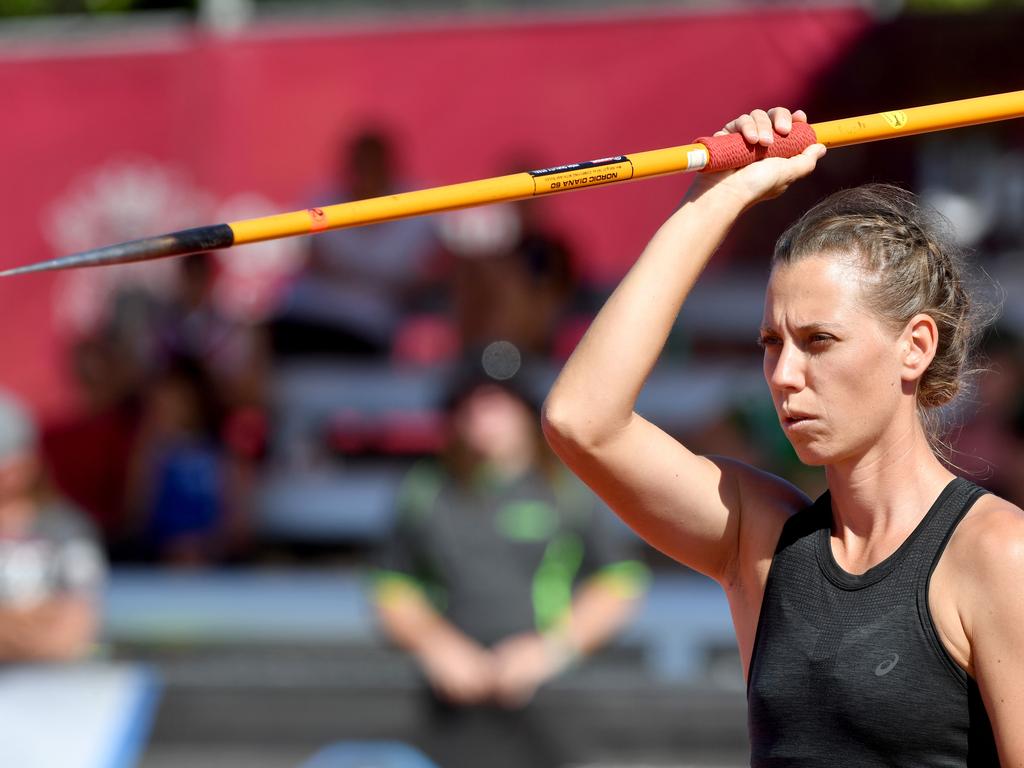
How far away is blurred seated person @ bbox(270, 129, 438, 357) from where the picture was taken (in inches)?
292

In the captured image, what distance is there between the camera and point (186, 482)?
705 centimetres

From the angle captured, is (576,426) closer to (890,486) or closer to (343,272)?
(890,486)

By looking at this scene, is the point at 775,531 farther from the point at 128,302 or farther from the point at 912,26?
the point at 128,302

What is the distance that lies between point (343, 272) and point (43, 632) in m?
2.51

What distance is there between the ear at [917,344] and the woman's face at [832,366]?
0.02m

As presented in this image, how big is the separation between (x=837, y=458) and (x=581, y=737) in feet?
9.76

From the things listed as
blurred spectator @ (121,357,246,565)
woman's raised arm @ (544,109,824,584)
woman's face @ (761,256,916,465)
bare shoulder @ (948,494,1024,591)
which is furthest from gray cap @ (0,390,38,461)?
bare shoulder @ (948,494,1024,591)

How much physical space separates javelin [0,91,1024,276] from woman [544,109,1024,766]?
46mm

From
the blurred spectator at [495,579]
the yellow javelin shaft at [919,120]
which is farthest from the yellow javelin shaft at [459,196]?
the blurred spectator at [495,579]

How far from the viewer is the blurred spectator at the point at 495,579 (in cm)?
505

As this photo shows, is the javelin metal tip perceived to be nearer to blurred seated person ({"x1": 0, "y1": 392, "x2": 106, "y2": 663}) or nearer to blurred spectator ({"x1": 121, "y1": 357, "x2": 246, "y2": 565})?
blurred seated person ({"x1": 0, "y1": 392, "x2": 106, "y2": 663})

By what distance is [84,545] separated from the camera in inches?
235

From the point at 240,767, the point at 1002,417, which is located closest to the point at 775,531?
the point at 240,767

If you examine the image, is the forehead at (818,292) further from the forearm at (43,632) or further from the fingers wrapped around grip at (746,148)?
the forearm at (43,632)
